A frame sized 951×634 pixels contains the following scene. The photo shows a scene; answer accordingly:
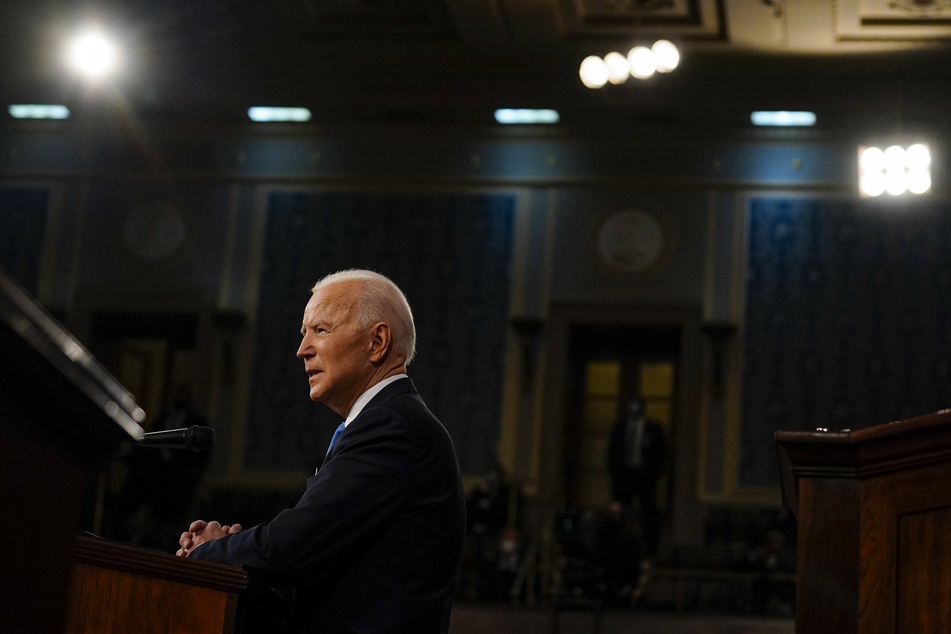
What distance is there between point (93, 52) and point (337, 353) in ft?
28.2

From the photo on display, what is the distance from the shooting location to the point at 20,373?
3.46 feet

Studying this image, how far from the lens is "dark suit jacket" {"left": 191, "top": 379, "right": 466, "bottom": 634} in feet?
6.31

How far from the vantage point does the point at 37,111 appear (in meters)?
11.3

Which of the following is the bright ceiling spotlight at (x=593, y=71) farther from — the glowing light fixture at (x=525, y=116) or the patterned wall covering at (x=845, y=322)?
the patterned wall covering at (x=845, y=322)

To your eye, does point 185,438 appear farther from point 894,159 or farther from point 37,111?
point 37,111

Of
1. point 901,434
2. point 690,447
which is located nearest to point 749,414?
point 690,447

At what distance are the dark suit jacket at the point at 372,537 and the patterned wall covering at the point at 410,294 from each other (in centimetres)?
813

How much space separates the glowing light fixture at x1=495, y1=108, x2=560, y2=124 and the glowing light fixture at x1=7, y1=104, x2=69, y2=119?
4.08 metres

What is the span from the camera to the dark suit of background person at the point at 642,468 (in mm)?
9438

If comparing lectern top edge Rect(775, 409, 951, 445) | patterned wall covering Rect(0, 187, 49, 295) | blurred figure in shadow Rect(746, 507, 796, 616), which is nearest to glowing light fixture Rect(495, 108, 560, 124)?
blurred figure in shadow Rect(746, 507, 796, 616)

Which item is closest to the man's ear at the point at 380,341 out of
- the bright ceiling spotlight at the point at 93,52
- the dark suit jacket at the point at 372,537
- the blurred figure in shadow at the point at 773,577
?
the dark suit jacket at the point at 372,537

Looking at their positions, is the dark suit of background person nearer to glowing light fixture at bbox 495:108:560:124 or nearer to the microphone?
glowing light fixture at bbox 495:108:560:124

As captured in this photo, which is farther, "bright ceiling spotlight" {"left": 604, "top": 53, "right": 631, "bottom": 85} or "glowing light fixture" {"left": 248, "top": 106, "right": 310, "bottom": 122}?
"glowing light fixture" {"left": 248, "top": 106, "right": 310, "bottom": 122}

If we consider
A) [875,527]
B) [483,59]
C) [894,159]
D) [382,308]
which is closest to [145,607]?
[382,308]
